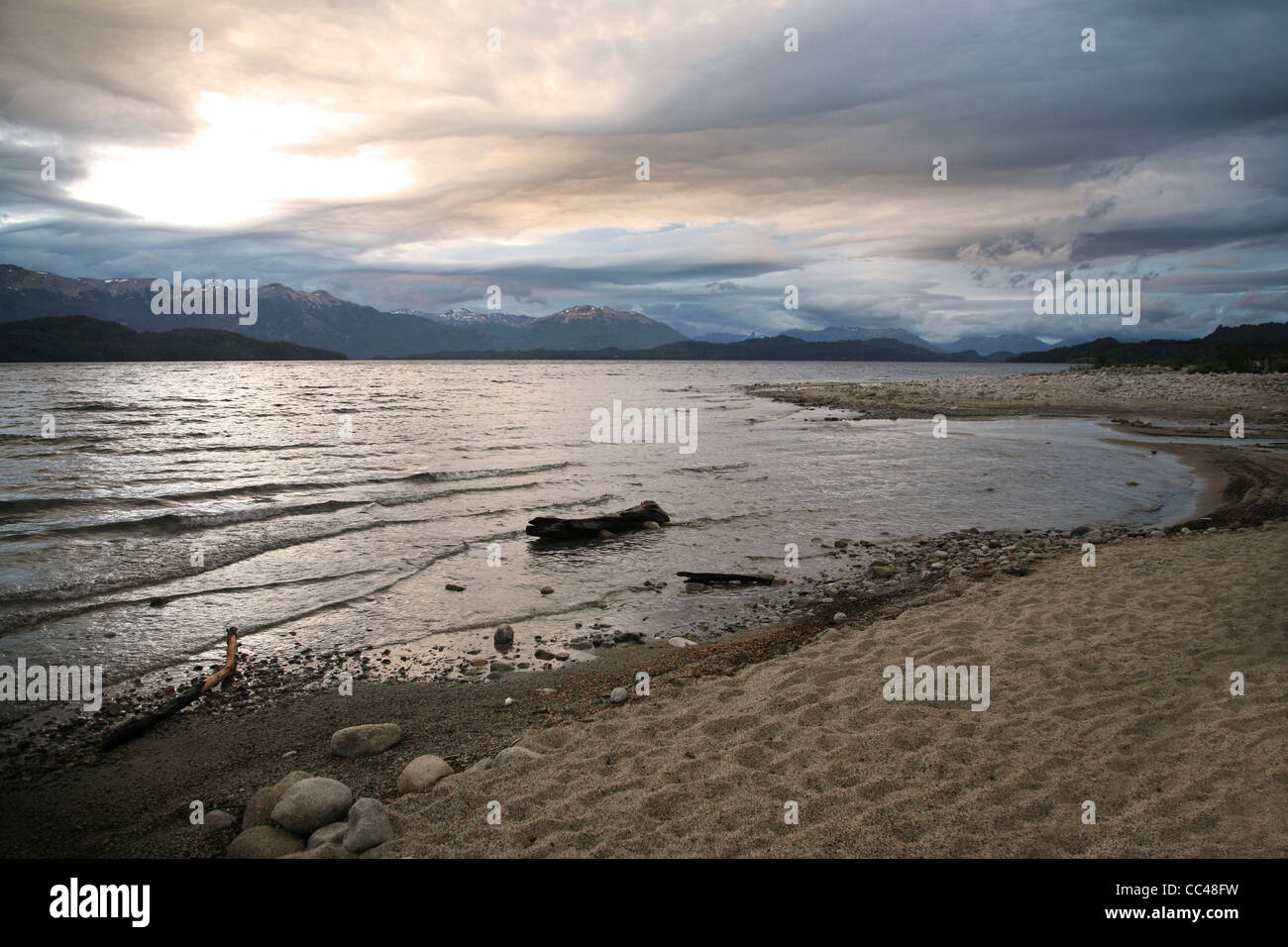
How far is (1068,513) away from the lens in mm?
19438

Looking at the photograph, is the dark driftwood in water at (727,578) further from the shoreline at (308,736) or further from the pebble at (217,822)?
the pebble at (217,822)

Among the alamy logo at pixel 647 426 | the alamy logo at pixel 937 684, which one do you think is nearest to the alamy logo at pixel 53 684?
the alamy logo at pixel 937 684

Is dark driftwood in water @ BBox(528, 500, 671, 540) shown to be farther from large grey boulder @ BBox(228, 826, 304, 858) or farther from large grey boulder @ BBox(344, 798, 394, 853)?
large grey boulder @ BBox(344, 798, 394, 853)

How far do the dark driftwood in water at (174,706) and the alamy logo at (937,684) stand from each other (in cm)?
844

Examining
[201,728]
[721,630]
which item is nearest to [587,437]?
[721,630]

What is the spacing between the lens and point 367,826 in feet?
17.7

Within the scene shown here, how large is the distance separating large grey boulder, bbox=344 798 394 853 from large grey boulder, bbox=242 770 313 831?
1.08 m

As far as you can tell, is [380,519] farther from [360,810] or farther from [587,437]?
[587,437]

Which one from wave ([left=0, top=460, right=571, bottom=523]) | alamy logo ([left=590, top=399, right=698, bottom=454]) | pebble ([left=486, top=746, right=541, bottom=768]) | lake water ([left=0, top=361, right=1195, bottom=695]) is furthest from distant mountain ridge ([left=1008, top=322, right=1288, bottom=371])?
pebble ([left=486, top=746, right=541, bottom=768])

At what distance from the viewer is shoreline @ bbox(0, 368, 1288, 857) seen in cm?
616

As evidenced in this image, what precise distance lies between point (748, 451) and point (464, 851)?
99.4 ft

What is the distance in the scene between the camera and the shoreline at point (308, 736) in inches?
242

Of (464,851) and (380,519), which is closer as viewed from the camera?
(464,851)
